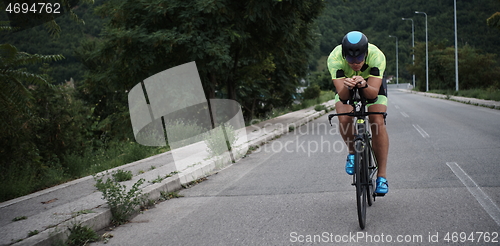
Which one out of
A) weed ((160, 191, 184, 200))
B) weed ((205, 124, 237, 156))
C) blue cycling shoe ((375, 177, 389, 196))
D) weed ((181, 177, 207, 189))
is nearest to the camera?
blue cycling shoe ((375, 177, 389, 196))

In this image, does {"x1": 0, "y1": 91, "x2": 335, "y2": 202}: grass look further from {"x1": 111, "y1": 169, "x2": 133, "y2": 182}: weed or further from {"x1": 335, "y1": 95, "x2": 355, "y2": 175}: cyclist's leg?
{"x1": 335, "y1": 95, "x2": 355, "y2": 175}: cyclist's leg

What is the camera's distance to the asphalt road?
4148mm

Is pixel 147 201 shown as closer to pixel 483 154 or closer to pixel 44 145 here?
pixel 483 154

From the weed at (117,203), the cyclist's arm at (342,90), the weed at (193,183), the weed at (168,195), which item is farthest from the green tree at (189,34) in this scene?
the cyclist's arm at (342,90)

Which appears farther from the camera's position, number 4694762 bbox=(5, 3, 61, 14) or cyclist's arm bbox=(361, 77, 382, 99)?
number 4694762 bbox=(5, 3, 61, 14)

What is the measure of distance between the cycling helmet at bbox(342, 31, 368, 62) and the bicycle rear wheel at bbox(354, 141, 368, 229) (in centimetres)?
89

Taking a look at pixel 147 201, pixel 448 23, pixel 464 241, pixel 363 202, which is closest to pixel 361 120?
pixel 363 202

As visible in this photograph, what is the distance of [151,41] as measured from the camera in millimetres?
13242

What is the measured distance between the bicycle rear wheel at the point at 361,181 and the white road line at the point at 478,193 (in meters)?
1.33

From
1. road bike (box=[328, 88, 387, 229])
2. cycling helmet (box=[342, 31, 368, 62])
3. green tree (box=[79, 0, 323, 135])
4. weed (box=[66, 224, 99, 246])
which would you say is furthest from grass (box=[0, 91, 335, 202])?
Result: cycling helmet (box=[342, 31, 368, 62])

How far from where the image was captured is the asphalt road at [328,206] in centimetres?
415

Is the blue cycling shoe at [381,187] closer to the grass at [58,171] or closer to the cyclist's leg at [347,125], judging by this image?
the cyclist's leg at [347,125]

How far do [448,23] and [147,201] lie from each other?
101 meters

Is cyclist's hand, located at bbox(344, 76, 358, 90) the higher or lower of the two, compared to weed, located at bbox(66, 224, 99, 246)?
higher
